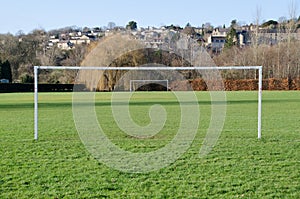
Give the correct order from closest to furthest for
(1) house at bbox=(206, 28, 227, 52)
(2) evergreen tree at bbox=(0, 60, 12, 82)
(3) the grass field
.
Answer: (3) the grass field
(2) evergreen tree at bbox=(0, 60, 12, 82)
(1) house at bbox=(206, 28, 227, 52)

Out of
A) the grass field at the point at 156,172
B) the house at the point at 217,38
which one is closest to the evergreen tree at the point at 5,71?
the grass field at the point at 156,172

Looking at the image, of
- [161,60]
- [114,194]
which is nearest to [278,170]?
[114,194]

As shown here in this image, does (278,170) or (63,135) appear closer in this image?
(278,170)

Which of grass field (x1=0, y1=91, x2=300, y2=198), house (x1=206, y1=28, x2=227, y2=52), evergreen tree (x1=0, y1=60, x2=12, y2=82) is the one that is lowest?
grass field (x1=0, y1=91, x2=300, y2=198)

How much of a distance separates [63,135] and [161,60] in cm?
2109

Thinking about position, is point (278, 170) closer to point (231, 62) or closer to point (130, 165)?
point (130, 165)

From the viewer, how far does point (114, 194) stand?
6.21 meters

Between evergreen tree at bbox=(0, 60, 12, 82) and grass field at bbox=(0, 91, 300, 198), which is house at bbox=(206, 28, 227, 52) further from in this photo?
grass field at bbox=(0, 91, 300, 198)

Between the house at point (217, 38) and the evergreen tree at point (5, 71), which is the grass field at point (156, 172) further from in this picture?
the house at point (217, 38)

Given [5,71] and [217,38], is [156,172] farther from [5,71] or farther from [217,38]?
[217,38]

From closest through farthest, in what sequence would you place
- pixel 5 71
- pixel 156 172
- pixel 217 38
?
1. pixel 156 172
2. pixel 5 71
3. pixel 217 38

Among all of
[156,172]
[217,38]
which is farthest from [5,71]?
[217,38]

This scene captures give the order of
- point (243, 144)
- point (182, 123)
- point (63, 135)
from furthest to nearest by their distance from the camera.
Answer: point (182, 123)
point (63, 135)
point (243, 144)

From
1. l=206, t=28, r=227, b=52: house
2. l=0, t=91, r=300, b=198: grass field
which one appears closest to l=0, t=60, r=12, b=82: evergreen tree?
l=0, t=91, r=300, b=198: grass field
